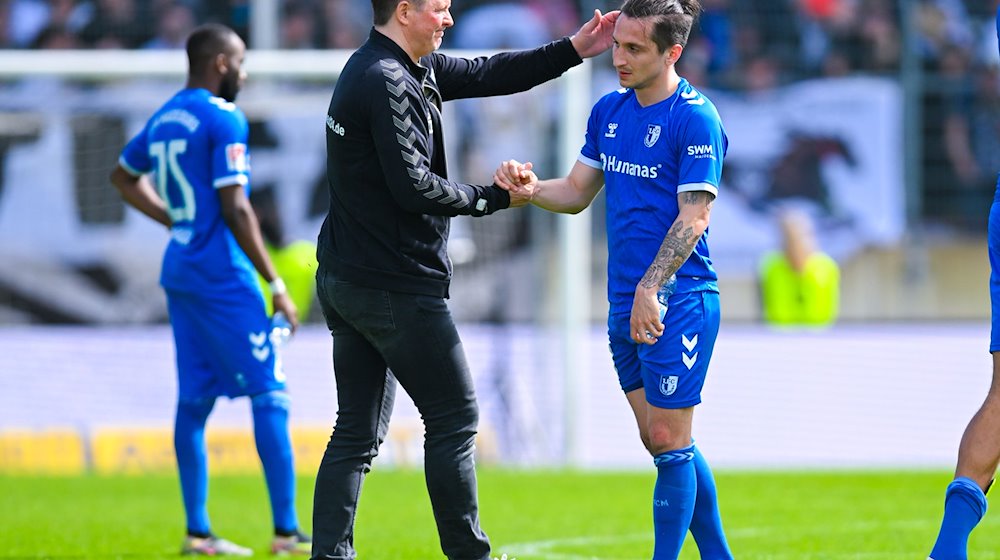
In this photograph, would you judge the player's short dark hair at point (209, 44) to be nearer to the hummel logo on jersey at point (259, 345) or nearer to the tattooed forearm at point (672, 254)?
the hummel logo on jersey at point (259, 345)

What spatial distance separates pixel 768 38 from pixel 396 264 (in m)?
12.9

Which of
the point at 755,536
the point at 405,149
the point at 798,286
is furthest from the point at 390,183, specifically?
the point at 798,286

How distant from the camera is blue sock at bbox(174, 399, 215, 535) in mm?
7176

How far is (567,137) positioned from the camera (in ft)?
41.7

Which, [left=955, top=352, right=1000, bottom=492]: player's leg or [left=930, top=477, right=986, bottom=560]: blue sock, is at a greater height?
[left=955, top=352, right=1000, bottom=492]: player's leg

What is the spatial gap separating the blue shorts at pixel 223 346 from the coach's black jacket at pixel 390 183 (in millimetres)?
1756

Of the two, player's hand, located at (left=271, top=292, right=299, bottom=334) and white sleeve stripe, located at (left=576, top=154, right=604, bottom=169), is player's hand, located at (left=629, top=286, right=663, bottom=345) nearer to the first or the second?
white sleeve stripe, located at (left=576, top=154, right=604, bottom=169)

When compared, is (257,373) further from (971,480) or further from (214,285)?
(971,480)

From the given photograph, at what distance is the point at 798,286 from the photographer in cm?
1386

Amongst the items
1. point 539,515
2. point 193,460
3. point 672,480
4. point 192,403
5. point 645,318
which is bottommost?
point 539,515

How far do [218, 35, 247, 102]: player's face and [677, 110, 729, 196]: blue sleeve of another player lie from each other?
293 centimetres

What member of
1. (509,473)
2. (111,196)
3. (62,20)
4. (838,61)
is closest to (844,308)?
(838,61)

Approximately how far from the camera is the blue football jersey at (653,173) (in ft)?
17.4

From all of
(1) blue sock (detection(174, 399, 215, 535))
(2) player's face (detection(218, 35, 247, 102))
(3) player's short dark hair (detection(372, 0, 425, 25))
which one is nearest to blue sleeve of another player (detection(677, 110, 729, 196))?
(3) player's short dark hair (detection(372, 0, 425, 25))
